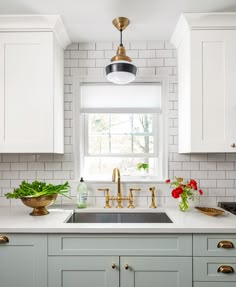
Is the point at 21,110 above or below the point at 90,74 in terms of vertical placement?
below

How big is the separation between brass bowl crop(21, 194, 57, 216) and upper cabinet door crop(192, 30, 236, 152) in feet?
3.95

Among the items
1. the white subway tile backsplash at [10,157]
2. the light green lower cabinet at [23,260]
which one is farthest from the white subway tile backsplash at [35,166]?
the light green lower cabinet at [23,260]

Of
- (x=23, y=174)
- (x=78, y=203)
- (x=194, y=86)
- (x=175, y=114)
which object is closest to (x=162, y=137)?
(x=175, y=114)

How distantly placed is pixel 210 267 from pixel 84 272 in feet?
2.75

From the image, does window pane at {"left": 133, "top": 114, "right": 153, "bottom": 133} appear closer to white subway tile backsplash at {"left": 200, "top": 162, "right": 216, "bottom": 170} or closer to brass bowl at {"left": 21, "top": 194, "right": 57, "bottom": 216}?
white subway tile backsplash at {"left": 200, "top": 162, "right": 216, "bottom": 170}

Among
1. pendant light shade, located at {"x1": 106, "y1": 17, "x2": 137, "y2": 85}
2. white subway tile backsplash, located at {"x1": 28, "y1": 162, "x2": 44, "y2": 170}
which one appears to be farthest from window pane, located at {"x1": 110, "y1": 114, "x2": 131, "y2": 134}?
white subway tile backsplash, located at {"x1": 28, "y1": 162, "x2": 44, "y2": 170}

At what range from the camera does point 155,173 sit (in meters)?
2.54

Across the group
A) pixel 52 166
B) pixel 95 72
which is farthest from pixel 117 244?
pixel 95 72

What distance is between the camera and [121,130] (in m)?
2.55

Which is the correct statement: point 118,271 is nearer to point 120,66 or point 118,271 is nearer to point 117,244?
point 117,244

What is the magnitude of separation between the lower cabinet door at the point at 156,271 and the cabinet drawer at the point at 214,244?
0.10 meters

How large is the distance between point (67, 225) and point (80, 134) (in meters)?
0.97

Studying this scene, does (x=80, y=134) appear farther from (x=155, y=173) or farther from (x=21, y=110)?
(x=155, y=173)

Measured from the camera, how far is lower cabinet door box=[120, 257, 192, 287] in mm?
1703
